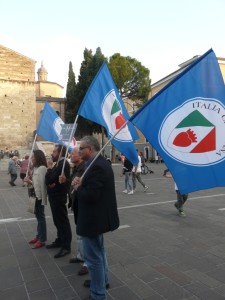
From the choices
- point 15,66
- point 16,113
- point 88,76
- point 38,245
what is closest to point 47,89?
point 15,66

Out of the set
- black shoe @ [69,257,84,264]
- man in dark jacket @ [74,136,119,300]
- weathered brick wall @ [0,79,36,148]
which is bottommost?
black shoe @ [69,257,84,264]

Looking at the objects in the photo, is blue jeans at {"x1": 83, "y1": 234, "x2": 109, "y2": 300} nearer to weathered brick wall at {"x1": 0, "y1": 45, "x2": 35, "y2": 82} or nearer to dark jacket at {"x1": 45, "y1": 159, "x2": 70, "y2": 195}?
dark jacket at {"x1": 45, "y1": 159, "x2": 70, "y2": 195}

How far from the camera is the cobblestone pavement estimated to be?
12.2ft

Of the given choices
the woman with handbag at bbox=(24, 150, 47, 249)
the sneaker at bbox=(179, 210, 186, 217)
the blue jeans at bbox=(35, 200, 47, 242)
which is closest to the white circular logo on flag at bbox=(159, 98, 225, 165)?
the woman with handbag at bbox=(24, 150, 47, 249)

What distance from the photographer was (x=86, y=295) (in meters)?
3.62

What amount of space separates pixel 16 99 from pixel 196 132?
44210mm

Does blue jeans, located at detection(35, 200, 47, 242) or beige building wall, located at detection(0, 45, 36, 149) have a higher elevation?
beige building wall, located at detection(0, 45, 36, 149)

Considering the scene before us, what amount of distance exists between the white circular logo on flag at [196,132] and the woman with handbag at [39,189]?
2.41m

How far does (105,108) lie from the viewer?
535 centimetres

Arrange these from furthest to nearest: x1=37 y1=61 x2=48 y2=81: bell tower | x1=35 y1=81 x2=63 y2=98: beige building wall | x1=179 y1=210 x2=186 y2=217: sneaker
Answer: x1=37 y1=61 x2=48 y2=81: bell tower → x1=35 y1=81 x2=63 y2=98: beige building wall → x1=179 y1=210 x2=186 y2=217: sneaker

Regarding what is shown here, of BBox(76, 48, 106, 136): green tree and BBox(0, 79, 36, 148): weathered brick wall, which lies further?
BBox(0, 79, 36, 148): weathered brick wall

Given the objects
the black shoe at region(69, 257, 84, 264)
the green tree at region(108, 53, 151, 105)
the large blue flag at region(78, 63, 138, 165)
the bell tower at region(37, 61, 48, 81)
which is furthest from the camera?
the bell tower at region(37, 61, 48, 81)

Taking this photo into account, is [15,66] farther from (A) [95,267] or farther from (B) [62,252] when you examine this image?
(A) [95,267]

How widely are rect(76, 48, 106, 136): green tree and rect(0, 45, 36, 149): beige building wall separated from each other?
709 cm
